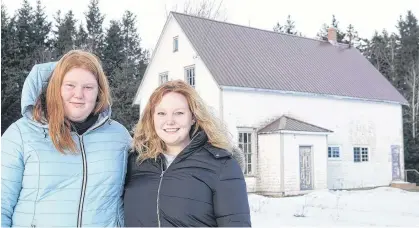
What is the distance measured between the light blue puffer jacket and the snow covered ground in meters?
6.66

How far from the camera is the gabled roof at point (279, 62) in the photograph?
60.6 feet

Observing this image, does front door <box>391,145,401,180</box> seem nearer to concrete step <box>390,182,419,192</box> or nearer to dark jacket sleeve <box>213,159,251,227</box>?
concrete step <box>390,182,419,192</box>

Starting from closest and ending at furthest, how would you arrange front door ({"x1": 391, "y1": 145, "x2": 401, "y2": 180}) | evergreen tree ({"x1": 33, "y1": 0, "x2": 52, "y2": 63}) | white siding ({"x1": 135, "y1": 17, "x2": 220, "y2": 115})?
1. white siding ({"x1": 135, "y1": 17, "x2": 220, "y2": 115})
2. front door ({"x1": 391, "y1": 145, "x2": 401, "y2": 180})
3. evergreen tree ({"x1": 33, "y1": 0, "x2": 52, "y2": 63})

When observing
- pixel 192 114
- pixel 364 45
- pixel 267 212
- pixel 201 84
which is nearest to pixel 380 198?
pixel 267 212

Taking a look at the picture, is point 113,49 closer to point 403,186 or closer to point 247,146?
point 247,146

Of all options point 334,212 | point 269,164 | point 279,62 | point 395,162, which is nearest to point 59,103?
point 334,212

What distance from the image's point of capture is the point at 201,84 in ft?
58.8

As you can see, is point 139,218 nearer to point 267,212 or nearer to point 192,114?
point 192,114

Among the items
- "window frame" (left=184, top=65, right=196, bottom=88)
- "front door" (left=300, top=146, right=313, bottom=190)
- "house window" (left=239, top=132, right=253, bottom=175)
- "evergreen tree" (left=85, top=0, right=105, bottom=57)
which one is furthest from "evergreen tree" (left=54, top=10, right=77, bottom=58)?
"front door" (left=300, top=146, right=313, bottom=190)

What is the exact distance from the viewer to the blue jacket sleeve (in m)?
2.44

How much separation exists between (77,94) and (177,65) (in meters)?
16.8

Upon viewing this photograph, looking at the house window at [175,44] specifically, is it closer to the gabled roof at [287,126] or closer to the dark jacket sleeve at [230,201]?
the gabled roof at [287,126]

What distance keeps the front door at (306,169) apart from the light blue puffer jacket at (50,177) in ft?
51.8

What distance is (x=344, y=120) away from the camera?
21.2 meters
